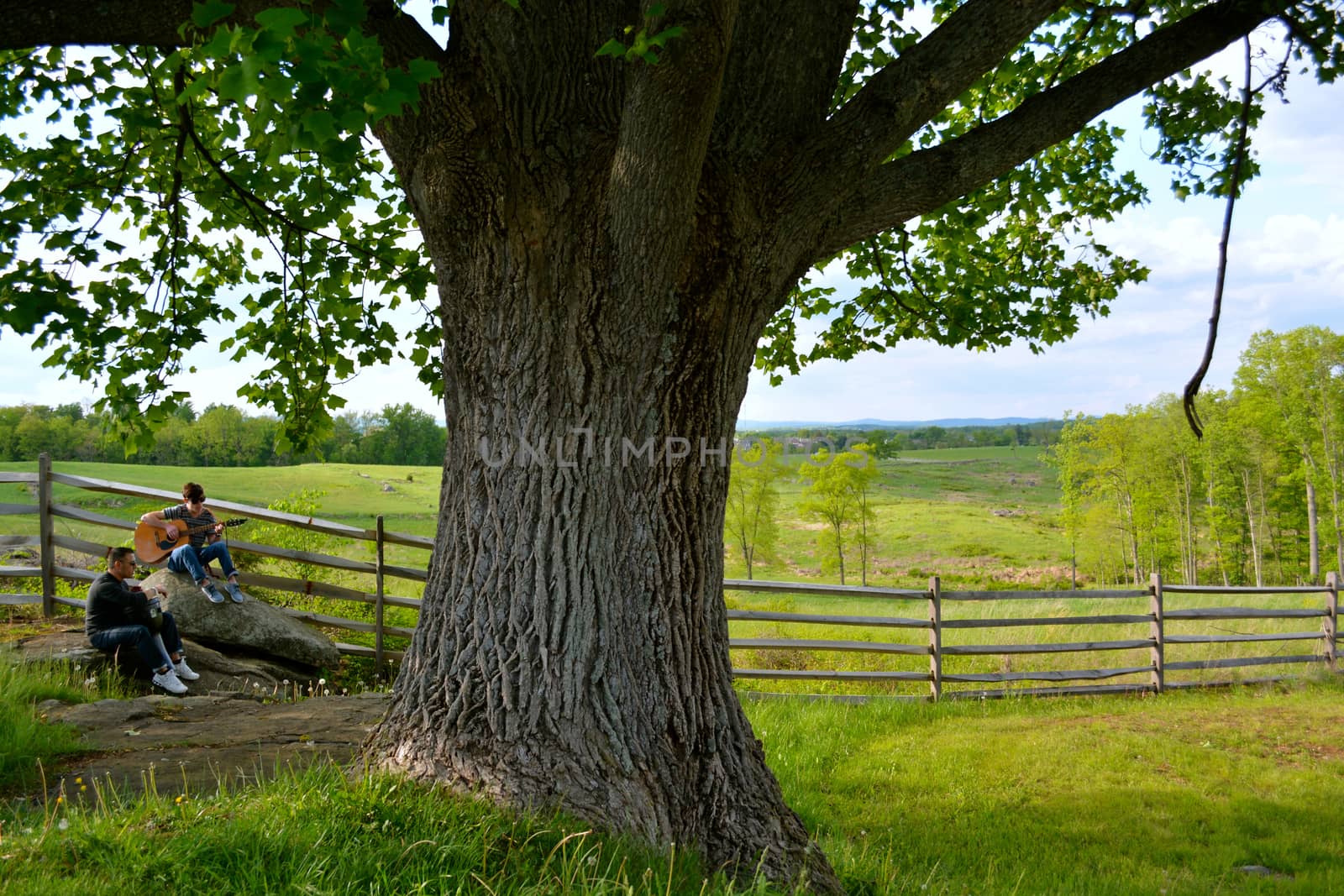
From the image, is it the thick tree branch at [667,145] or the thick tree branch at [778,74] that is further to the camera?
the thick tree branch at [778,74]

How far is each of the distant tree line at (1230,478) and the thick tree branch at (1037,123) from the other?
37970 mm

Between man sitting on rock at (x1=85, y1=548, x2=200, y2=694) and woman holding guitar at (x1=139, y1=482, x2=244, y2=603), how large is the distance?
950 mm

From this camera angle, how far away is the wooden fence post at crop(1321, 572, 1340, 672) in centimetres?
1170

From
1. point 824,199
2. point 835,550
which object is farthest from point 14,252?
point 835,550

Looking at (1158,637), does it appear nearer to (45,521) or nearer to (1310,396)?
(45,521)

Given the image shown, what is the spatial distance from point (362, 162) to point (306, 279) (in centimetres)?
108

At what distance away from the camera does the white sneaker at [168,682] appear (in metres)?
6.95

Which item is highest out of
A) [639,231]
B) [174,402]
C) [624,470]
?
[639,231]

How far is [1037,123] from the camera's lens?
13.7ft

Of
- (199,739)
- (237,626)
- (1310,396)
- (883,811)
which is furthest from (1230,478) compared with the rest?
(199,739)

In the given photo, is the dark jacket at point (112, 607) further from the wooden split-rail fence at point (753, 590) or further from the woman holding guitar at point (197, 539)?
the wooden split-rail fence at point (753, 590)

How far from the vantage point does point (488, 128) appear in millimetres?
3723

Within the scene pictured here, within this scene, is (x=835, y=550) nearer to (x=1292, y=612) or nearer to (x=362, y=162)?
(x=1292, y=612)

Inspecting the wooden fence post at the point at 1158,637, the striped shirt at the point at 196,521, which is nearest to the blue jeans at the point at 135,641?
the striped shirt at the point at 196,521
